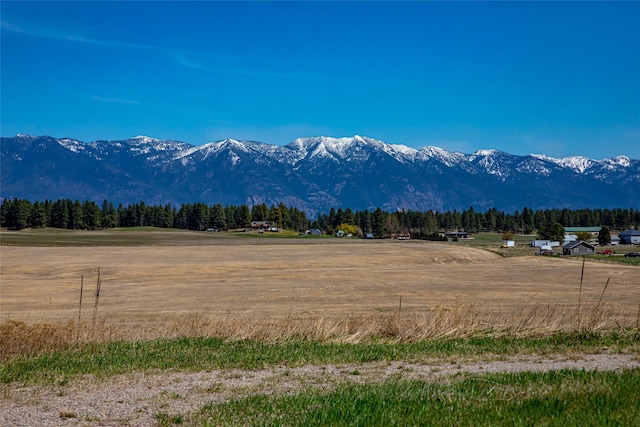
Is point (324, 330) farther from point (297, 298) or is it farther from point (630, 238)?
point (630, 238)

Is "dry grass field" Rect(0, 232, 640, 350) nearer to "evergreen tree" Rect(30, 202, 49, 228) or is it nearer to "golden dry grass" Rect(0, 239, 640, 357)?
"golden dry grass" Rect(0, 239, 640, 357)

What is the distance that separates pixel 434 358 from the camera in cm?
1320

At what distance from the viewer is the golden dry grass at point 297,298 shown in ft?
56.0

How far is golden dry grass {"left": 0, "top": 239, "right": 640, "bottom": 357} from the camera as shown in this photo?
17078mm

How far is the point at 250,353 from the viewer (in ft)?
45.8

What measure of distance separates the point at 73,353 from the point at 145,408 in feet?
17.5

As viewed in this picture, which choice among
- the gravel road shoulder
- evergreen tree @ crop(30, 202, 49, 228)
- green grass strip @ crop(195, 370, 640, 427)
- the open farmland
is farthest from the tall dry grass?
evergreen tree @ crop(30, 202, 49, 228)

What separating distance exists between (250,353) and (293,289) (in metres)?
32.7

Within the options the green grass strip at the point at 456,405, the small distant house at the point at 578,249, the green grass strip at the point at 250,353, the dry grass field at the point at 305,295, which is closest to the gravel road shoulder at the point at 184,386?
the green grass strip at the point at 250,353

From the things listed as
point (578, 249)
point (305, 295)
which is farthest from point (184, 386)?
point (578, 249)

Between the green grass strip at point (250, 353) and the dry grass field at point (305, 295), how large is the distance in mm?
1416

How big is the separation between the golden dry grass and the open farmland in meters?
0.11

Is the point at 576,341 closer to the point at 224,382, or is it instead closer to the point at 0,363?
the point at 224,382

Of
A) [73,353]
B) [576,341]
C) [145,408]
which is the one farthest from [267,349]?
[576,341]
